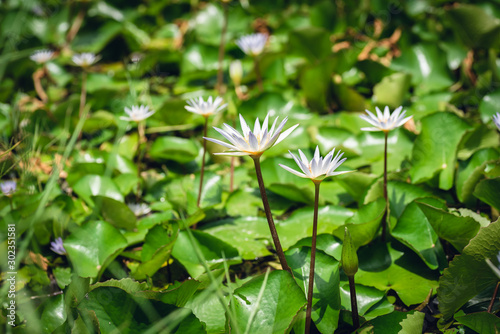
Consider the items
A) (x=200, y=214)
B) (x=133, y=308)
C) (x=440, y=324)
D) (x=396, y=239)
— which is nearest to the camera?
(x=133, y=308)

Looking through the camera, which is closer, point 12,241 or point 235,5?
point 12,241

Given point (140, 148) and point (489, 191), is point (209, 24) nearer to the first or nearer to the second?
point (140, 148)

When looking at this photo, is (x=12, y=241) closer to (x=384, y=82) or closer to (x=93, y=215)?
(x=93, y=215)

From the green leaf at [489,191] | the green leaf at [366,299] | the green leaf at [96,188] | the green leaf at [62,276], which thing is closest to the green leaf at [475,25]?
the green leaf at [489,191]

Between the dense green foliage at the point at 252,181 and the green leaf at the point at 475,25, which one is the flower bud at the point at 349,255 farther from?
the green leaf at the point at 475,25

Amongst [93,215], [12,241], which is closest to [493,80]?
[93,215]

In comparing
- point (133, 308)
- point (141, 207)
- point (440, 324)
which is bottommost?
point (141, 207)
